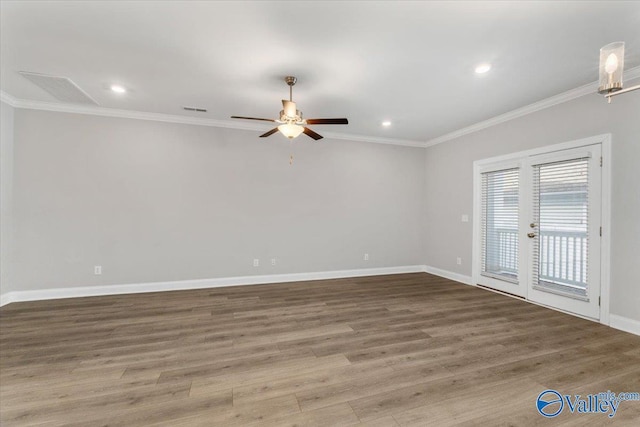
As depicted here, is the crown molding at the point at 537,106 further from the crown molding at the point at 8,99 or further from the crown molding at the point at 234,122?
the crown molding at the point at 8,99

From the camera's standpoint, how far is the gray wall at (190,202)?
4.14 meters

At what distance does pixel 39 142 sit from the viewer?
411 centimetres

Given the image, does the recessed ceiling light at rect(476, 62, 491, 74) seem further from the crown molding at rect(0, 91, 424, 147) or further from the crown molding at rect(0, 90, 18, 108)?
the crown molding at rect(0, 90, 18, 108)

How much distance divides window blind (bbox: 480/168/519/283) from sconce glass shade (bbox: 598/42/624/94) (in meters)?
3.28

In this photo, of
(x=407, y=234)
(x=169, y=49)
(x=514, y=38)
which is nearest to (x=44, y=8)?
(x=169, y=49)

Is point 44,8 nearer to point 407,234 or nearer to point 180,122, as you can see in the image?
point 180,122

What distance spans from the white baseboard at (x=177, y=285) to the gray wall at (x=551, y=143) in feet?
4.42

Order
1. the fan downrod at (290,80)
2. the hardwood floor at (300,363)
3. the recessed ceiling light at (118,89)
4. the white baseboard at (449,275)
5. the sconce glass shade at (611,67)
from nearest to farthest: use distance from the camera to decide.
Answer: the sconce glass shade at (611,67) < the hardwood floor at (300,363) < the fan downrod at (290,80) < the recessed ceiling light at (118,89) < the white baseboard at (449,275)

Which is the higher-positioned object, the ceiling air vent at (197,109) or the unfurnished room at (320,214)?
the ceiling air vent at (197,109)

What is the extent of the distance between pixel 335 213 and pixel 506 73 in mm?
3402

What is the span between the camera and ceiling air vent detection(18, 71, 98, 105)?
3.29 meters

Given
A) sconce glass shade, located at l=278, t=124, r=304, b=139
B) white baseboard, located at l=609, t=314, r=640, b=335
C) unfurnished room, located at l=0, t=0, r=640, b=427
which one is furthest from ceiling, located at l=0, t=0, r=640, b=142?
white baseboard, located at l=609, t=314, r=640, b=335

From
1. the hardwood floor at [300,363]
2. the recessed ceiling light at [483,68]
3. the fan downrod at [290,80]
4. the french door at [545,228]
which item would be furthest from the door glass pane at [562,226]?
the fan downrod at [290,80]

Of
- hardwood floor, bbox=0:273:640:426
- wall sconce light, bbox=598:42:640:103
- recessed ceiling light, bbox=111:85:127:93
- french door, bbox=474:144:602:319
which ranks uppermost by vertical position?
recessed ceiling light, bbox=111:85:127:93
